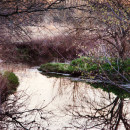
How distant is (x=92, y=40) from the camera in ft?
40.0

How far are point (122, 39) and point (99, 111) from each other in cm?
530

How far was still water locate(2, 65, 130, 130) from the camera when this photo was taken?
575cm

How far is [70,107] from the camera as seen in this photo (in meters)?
7.40

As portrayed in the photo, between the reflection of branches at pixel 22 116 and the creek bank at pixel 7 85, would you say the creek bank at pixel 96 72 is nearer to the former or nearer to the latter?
the reflection of branches at pixel 22 116

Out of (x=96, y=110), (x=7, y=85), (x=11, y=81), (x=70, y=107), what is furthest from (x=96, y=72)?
(x=96, y=110)

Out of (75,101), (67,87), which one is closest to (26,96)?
(75,101)

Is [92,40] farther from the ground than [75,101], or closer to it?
farther from the ground

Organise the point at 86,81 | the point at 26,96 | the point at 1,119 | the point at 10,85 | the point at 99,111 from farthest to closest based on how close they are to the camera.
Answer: the point at 86,81, the point at 10,85, the point at 26,96, the point at 99,111, the point at 1,119

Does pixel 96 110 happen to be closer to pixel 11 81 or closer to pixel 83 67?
pixel 11 81

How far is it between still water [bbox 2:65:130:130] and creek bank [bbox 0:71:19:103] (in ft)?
0.87

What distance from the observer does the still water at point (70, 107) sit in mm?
5746

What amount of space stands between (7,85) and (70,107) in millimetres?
3134

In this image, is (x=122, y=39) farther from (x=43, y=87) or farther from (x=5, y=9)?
(x=5, y=9)

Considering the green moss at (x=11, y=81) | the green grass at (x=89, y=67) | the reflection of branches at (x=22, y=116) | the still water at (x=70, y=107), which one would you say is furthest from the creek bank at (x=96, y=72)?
the green moss at (x=11, y=81)
